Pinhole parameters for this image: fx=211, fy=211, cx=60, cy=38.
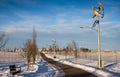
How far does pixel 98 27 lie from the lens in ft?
80.1

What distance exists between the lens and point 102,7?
23.7 meters

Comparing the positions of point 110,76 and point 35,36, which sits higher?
point 35,36

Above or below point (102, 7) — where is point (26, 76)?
below

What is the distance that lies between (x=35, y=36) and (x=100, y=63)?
1798 centimetres

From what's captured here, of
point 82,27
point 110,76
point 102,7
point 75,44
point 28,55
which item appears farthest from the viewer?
point 75,44

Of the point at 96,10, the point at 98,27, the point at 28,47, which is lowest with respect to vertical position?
the point at 28,47

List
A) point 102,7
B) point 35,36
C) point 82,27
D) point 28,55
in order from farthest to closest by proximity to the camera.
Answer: point 35,36 → point 28,55 → point 82,27 → point 102,7

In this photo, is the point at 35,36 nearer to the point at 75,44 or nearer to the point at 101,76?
the point at 101,76

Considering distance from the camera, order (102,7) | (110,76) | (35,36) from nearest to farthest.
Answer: (110,76)
(102,7)
(35,36)

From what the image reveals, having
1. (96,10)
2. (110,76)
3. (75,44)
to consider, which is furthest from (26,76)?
(75,44)

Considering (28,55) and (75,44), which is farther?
(75,44)

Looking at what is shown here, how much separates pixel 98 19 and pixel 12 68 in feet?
36.9

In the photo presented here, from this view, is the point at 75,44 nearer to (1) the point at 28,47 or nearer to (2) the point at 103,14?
(1) the point at 28,47

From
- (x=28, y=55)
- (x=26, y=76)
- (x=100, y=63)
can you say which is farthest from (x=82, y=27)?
(x=26, y=76)
